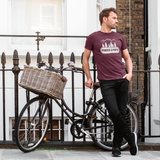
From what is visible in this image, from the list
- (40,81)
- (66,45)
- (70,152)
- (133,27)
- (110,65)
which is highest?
(133,27)

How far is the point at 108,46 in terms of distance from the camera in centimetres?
334

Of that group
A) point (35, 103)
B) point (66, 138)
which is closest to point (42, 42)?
point (66, 138)

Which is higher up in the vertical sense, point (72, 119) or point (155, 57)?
point (155, 57)

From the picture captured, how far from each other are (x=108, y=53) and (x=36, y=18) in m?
2.92

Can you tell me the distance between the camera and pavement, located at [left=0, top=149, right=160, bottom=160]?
3.50 meters

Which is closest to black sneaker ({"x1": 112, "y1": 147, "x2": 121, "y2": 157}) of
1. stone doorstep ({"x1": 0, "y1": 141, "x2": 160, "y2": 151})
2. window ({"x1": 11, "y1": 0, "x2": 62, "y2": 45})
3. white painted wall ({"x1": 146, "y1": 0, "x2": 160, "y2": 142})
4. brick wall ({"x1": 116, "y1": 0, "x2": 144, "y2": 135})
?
stone doorstep ({"x1": 0, "y1": 141, "x2": 160, "y2": 151})

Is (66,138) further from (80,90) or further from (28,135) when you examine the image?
(28,135)

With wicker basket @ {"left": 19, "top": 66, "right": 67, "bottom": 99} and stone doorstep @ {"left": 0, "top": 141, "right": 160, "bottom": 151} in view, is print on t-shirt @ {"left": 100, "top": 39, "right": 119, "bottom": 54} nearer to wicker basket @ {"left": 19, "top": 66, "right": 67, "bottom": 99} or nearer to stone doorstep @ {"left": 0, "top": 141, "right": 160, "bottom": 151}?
wicker basket @ {"left": 19, "top": 66, "right": 67, "bottom": 99}

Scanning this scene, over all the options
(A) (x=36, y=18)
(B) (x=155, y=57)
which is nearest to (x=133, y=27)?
(B) (x=155, y=57)

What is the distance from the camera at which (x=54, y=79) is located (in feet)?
11.2

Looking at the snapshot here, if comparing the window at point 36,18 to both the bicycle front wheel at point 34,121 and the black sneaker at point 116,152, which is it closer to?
the bicycle front wheel at point 34,121

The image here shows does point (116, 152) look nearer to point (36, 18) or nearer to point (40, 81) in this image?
point (40, 81)

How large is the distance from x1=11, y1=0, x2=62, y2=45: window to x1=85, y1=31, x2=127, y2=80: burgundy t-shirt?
8.46 feet

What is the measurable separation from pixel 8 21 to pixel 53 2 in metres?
0.97
